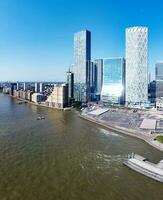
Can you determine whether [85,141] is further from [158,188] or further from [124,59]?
[124,59]

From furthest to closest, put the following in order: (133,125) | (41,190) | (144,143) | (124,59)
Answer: (124,59), (133,125), (144,143), (41,190)

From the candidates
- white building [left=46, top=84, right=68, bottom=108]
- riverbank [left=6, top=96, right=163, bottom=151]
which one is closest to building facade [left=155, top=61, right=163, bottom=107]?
white building [left=46, top=84, right=68, bottom=108]

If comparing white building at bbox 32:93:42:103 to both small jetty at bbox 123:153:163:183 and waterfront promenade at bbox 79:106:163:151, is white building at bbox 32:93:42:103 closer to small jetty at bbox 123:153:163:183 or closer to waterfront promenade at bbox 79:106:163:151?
waterfront promenade at bbox 79:106:163:151

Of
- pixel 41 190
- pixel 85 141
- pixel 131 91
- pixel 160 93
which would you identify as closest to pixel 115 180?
pixel 41 190

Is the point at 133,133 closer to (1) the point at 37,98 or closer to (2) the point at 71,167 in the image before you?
(2) the point at 71,167

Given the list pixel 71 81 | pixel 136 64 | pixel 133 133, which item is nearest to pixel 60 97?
pixel 71 81

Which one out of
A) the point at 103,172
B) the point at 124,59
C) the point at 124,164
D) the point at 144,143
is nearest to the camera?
the point at 103,172

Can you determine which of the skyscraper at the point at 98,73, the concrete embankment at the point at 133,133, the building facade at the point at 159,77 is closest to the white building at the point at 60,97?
the concrete embankment at the point at 133,133
